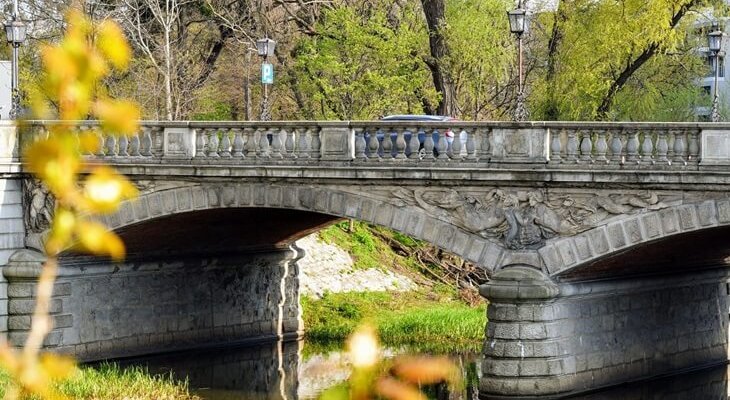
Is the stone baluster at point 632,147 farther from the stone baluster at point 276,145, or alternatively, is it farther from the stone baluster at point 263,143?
the stone baluster at point 263,143

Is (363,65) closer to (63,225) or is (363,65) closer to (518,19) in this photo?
(518,19)

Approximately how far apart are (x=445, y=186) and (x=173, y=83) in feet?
67.9

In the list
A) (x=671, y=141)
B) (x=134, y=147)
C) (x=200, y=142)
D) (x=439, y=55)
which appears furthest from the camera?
(x=439, y=55)

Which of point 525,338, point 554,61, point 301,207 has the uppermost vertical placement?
point 554,61

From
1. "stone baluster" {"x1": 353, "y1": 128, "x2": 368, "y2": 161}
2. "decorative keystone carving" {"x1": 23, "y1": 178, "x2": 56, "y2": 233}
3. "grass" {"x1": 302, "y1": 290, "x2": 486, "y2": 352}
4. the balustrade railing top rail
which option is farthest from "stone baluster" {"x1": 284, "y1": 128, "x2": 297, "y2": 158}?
"grass" {"x1": 302, "y1": 290, "x2": 486, "y2": 352}

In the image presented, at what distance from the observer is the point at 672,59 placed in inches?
1603

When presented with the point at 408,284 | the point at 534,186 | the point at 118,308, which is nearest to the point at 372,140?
the point at 534,186

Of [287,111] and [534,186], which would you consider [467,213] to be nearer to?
[534,186]

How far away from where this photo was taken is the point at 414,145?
80.6 feet

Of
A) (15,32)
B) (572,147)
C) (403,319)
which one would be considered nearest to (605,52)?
(403,319)

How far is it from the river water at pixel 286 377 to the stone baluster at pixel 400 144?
378 cm

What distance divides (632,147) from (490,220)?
267 centimetres

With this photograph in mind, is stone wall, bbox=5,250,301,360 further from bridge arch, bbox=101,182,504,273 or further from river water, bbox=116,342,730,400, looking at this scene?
bridge arch, bbox=101,182,504,273

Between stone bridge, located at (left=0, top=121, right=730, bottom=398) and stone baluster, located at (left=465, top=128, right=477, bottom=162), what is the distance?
0.03m
